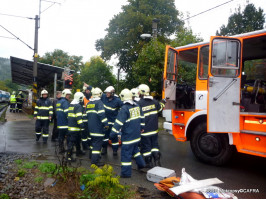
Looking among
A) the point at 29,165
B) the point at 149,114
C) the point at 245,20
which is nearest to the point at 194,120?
the point at 149,114

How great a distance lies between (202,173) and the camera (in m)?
5.39

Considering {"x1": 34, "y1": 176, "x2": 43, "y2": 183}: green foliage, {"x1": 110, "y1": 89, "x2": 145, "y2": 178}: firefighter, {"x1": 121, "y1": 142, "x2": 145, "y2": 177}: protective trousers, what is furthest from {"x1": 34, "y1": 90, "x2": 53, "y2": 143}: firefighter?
{"x1": 121, "y1": 142, "x2": 145, "y2": 177}: protective trousers

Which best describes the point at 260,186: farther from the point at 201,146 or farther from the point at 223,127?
the point at 201,146

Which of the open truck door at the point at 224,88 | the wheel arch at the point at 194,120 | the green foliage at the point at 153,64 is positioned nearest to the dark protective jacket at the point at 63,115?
the wheel arch at the point at 194,120

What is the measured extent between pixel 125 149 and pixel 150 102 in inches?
56.1

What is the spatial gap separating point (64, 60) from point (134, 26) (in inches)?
844

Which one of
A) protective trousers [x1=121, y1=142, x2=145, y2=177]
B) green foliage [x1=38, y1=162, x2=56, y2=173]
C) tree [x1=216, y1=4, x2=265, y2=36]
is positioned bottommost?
green foliage [x1=38, y1=162, x2=56, y2=173]

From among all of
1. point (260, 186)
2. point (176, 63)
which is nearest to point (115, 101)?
point (176, 63)

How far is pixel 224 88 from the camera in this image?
5242 millimetres

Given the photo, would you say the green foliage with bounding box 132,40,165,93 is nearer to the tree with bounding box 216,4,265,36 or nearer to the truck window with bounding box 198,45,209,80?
the truck window with bounding box 198,45,209,80

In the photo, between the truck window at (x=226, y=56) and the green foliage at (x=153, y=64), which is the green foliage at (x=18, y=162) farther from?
the green foliage at (x=153, y=64)

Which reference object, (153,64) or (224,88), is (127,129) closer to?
(224,88)

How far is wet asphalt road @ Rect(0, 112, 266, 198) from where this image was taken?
474 cm

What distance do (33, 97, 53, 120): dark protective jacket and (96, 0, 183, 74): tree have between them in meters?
17.0
